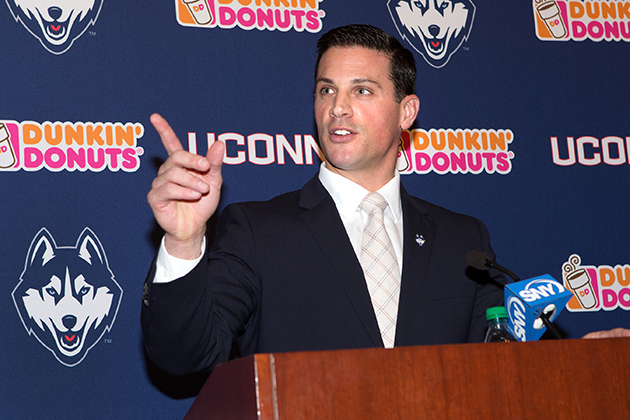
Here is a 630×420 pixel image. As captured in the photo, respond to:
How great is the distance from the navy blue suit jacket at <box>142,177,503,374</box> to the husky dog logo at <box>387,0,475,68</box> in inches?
38.6

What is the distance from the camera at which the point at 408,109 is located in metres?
2.38

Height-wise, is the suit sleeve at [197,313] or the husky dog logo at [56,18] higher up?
the husky dog logo at [56,18]

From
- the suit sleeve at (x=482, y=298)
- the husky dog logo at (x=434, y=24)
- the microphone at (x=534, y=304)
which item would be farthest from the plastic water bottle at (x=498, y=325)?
the husky dog logo at (x=434, y=24)

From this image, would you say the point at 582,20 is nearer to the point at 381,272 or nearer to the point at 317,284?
the point at 381,272

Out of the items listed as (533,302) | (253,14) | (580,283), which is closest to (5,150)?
(253,14)

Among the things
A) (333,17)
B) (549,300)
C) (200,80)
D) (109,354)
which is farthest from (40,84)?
(549,300)

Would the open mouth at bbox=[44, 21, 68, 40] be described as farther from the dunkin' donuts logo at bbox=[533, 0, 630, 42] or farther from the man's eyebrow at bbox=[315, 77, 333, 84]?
the dunkin' donuts logo at bbox=[533, 0, 630, 42]

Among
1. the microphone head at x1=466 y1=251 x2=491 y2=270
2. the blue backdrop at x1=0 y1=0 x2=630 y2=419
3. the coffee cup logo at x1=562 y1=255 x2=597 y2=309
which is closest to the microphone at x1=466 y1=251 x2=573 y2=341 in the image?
the microphone head at x1=466 y1=251 x2=491 y2=270

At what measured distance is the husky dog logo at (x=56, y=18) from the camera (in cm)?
244

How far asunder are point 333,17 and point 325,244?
3.79 feet

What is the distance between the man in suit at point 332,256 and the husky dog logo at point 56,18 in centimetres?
84

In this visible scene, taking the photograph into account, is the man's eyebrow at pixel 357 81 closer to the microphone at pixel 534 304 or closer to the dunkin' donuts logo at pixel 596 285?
the microphone at pixel 534 304

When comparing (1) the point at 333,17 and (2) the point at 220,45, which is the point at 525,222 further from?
(2) the point at 220,45

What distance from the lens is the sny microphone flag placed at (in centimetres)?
136
